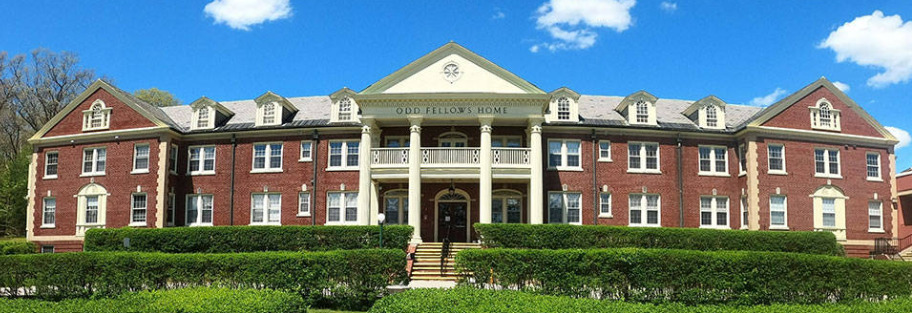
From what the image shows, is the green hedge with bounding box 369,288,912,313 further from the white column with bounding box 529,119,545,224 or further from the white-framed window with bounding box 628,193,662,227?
the white-framed window with bounding box 628,193,662,227

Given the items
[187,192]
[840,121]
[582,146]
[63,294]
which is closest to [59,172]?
[187,192]

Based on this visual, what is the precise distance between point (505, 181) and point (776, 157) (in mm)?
13483

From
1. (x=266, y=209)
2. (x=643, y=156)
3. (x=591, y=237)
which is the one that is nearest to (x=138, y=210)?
(x=266, y=209)

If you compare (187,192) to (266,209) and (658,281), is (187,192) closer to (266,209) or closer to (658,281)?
(266,209)

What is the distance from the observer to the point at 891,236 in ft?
99.6

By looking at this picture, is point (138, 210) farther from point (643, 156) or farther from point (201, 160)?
point (643, 156)

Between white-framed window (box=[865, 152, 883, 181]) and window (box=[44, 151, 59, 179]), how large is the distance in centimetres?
4171

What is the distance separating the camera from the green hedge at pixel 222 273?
680 inches

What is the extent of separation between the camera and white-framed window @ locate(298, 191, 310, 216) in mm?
30152

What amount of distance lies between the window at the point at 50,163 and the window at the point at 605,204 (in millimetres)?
28161

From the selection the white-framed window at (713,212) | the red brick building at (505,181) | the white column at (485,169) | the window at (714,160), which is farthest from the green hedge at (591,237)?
the window at (714,160)

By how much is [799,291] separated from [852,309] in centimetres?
570

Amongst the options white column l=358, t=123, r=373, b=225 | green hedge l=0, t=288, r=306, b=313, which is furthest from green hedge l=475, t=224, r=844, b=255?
green hedge l=0, t=288, r=306, b=313

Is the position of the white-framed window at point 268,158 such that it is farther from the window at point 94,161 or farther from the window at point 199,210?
the window at point 94,161
